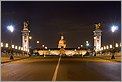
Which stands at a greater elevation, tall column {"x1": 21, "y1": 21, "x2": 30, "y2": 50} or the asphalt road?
tall column {"x1": 21, "y1": 21, "x2": 30, "y2": 50}

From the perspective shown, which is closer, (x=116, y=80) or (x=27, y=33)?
(x=116, y=80)

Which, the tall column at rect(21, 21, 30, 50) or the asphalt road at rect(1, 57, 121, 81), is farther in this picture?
the tall column at rect(21, 21, 30, 50)

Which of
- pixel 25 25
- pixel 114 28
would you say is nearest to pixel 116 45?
pixel 114 28

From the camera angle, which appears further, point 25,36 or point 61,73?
point 25,36

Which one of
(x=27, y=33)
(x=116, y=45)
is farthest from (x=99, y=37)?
(x=116, y=45)

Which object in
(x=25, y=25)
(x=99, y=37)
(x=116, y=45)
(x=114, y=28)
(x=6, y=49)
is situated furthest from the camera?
(x=99, y=37)

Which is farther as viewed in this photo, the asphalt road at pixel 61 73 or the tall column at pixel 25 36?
the tall column at pixel 25 36

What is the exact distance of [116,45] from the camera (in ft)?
275

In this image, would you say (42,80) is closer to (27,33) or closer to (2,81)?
(2,81)

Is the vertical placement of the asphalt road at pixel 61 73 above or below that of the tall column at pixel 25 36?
below

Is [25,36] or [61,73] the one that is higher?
[25,36]

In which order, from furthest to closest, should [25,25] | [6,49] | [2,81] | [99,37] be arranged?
[99,37]
[25,25]
[6,49]
[2,81]

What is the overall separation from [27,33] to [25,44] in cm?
490

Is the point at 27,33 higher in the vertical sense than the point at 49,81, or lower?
higher
